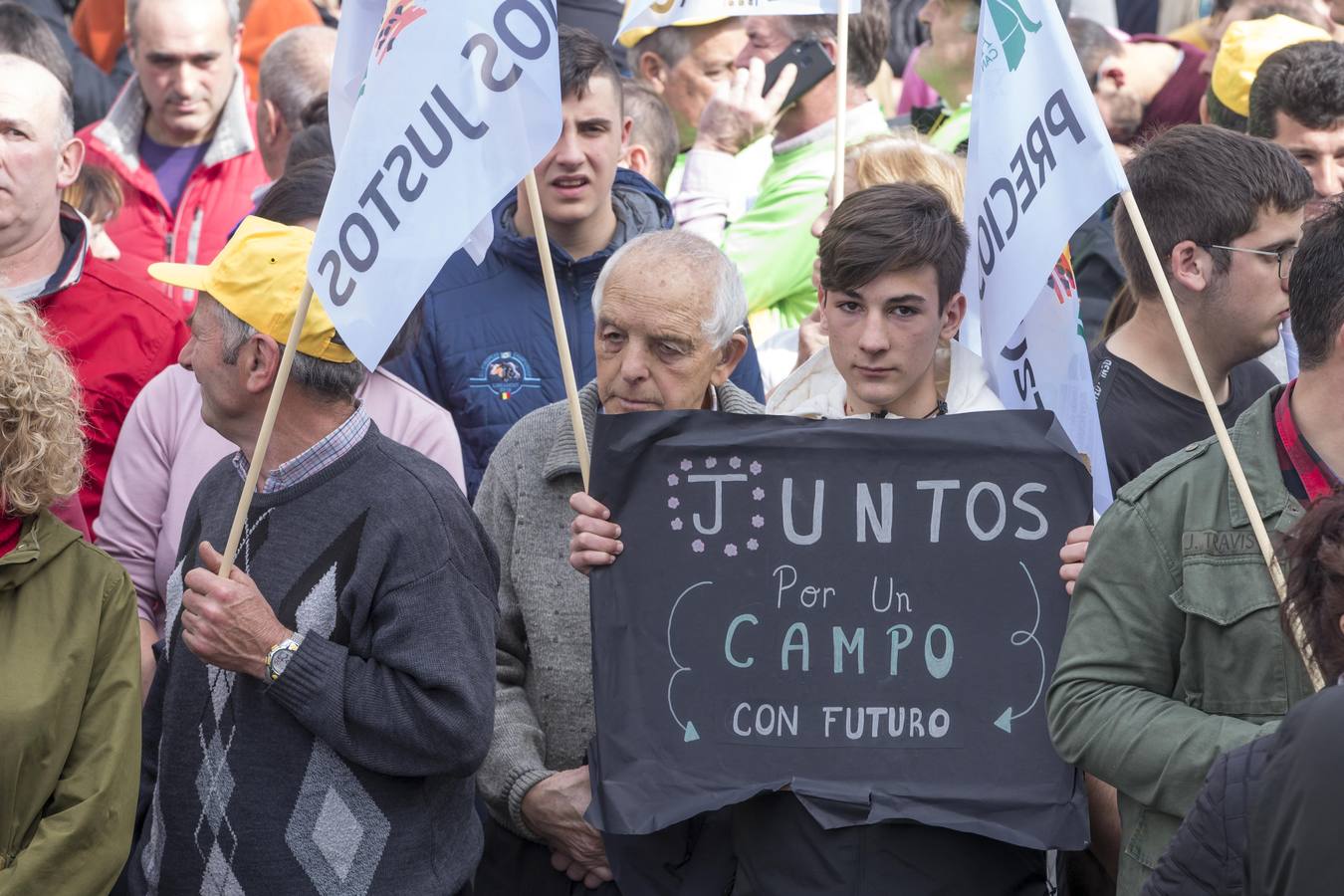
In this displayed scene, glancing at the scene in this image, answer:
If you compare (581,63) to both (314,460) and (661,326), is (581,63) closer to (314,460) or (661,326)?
(661,326)

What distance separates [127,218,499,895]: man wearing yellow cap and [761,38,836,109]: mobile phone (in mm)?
2915

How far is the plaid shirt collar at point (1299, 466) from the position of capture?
330cm

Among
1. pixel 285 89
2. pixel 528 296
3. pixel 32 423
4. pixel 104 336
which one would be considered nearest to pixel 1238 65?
pixel 528 296

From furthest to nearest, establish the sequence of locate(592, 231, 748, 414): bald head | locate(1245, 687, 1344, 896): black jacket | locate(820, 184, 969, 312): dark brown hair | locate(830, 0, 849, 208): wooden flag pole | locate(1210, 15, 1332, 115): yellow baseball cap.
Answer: locate(1210, 15, 1332, 115): yellow baseball cap, locate(830, 0, 849, 208): wooden flag pole, locate(592, 231, 748, 414): bald head, locate(820, 184, 969, 312): dark brown hair, locate(1245, 687, 1344, 896): black jacket

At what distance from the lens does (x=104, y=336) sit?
16.6 ft

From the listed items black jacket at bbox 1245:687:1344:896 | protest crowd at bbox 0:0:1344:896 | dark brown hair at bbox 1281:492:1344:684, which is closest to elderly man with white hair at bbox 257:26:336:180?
protest crowd at bbox 0:0:1344:896

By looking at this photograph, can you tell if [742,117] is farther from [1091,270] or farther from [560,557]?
[560,557]

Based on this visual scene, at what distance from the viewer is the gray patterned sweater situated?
3.65 meters

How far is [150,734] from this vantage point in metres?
4.03

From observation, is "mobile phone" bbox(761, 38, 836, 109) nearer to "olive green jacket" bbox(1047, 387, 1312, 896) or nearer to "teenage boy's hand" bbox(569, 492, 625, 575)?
"teenage boy's hand" bbox(569, 492, 625, 575)

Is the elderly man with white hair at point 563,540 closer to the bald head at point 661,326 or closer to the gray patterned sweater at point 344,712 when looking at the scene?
the bald head at point 661,326

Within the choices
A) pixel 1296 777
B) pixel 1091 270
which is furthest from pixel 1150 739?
pixel 1091 270

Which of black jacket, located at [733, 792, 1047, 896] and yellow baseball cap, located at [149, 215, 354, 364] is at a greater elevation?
yellow baseball cap, located at [149, 215, 354, 364]

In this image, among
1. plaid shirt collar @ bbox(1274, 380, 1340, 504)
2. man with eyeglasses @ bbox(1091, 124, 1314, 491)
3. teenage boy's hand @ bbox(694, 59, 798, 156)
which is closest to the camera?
plaid shirt collar @ bbox(1274, 380, 1340, 504)
